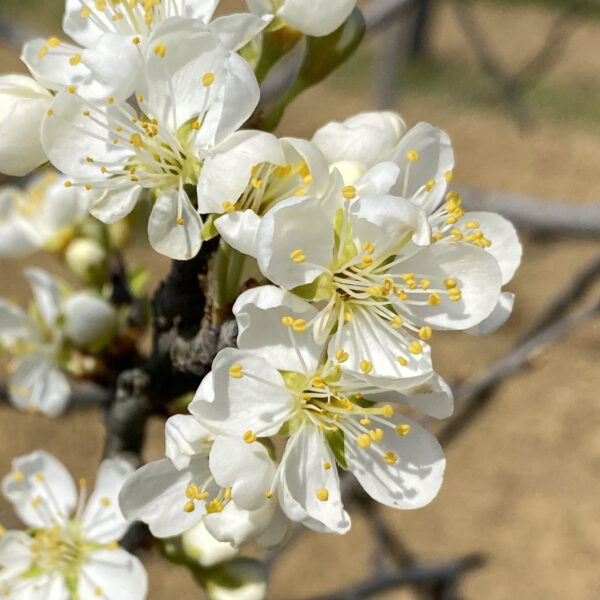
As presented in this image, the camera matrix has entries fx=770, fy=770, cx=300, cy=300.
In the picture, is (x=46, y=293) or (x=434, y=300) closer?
(x=434, y=300)

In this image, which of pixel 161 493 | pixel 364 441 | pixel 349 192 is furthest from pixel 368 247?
pixel 161 493

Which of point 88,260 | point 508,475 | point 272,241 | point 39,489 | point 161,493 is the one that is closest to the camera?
point 272,241

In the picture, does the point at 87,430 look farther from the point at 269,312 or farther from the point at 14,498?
the point at 269,312

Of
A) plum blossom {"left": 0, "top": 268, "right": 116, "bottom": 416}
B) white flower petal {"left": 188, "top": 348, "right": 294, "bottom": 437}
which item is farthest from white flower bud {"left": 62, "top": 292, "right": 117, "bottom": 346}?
white flower petal {"left": 188, "top": 348, "right": 294, "bottom": 437}

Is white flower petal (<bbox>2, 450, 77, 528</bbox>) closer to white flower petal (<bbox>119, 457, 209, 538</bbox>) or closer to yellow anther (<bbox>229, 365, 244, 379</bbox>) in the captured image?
white flower petal (<bbox>119, 457, 209, 538</bbox>)

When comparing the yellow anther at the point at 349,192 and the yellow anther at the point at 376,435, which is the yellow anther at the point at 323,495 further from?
the yellow anther at the point at 349,192

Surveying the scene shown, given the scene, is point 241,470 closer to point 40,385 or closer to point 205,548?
point 205,548

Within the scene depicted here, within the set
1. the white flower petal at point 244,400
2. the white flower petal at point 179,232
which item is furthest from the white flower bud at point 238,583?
the white flower petal at point 179,232
